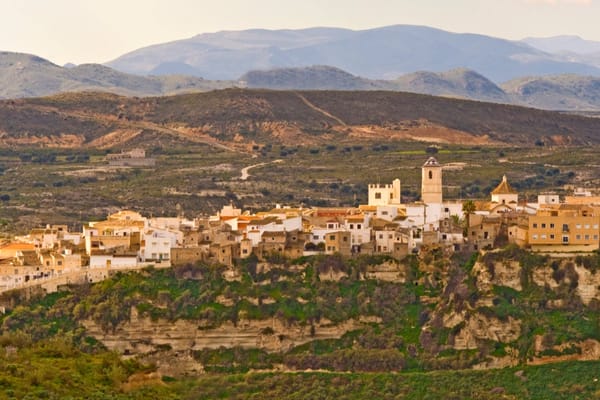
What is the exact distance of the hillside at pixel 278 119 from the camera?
12681 cm

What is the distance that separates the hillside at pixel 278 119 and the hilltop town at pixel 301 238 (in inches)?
2445

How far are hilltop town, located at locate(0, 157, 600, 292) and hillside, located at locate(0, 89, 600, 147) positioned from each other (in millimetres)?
62097

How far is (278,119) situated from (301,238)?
244 feet

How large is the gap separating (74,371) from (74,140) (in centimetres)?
8426

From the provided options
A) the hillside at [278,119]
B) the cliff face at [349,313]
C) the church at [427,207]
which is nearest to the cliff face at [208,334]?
the cliff face at [349,313]

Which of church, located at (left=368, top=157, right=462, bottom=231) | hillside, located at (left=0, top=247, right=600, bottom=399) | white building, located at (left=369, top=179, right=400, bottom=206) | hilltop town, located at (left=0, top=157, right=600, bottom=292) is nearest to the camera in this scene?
hillside, located at (left=0, top=247, right=600, bottom=399)

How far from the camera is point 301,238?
191ft

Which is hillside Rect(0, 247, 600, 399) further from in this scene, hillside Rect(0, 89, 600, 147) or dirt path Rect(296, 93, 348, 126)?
dirt path Rect(296, 93, 348, 126)

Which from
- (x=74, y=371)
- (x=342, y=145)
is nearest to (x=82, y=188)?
(x=342, y=145)

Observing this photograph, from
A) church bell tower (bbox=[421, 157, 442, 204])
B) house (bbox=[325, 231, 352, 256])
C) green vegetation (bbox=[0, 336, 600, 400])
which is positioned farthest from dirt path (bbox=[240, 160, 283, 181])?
green vegetation (bbox=[0, 336, 600, 400])

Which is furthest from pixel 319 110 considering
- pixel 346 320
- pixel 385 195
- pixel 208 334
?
pixel 208 334

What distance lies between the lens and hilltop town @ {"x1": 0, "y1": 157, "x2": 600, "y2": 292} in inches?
2221

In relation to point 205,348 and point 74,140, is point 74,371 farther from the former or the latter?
point 74,140

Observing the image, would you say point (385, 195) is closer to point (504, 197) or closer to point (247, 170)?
point (504, 197)
